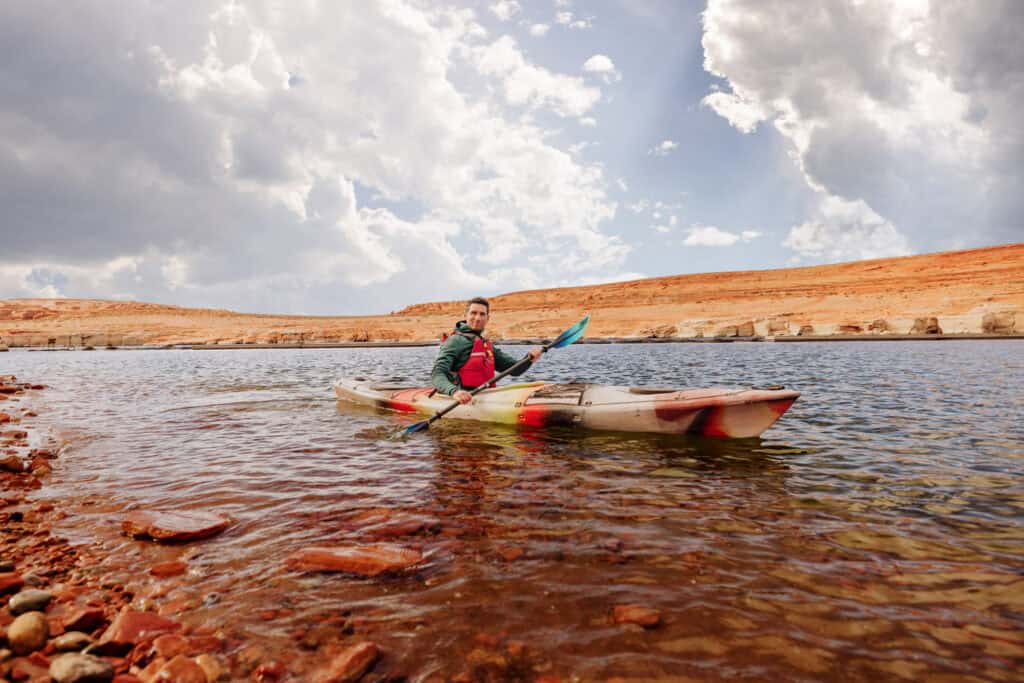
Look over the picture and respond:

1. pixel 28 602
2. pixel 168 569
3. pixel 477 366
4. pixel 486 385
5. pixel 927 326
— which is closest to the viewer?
pixel 28 602

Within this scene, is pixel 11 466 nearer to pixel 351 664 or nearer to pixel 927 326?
pixel 351 664

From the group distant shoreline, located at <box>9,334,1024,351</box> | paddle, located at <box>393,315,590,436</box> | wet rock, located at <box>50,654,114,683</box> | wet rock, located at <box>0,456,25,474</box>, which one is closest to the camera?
wet rock, located at <box>50,654,114,683</box>

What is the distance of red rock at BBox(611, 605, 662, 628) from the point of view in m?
3.11

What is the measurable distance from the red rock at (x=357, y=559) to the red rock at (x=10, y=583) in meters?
1.66

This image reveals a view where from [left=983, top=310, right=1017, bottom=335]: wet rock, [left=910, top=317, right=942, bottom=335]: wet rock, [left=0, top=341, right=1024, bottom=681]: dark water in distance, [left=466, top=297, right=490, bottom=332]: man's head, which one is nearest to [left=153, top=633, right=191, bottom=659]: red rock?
[left=0, top=341, right=1024, bottom=681]: dark water in distance

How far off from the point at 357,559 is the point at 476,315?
5997 mm

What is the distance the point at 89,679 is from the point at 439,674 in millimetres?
1682

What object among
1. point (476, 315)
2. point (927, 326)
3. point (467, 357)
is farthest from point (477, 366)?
point (927, 326)

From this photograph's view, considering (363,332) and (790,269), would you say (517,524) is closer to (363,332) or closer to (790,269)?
(363,332)

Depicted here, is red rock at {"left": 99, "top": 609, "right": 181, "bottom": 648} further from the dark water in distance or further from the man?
the man

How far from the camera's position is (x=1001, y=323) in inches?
1572

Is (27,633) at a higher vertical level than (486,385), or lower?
lower

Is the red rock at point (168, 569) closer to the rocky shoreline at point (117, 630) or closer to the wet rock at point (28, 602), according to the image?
the rocky shoreline at point (117, 630)

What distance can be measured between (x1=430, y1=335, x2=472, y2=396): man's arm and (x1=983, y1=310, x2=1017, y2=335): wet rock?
160 feet
